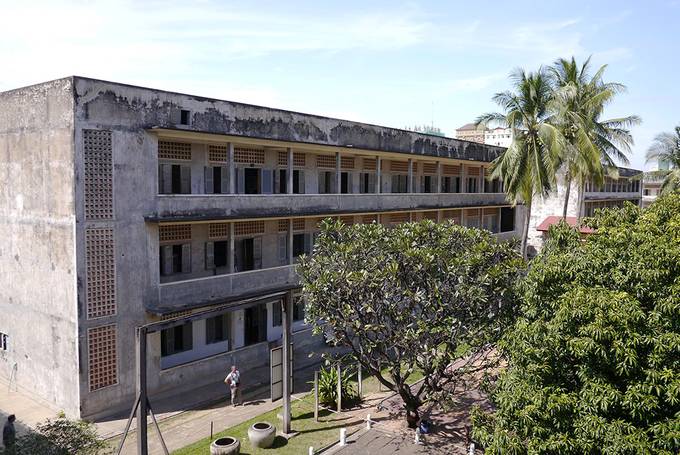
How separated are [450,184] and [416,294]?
77.3 feet

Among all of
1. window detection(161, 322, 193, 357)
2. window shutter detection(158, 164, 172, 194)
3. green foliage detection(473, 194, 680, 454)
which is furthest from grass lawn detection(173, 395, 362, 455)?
window shutter detection(158, 164, 172, 194)

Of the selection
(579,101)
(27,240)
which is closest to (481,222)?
(579,101)

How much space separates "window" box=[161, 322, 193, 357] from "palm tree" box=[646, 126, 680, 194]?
29.5 metres

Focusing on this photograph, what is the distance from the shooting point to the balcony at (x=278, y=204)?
19.1 meters

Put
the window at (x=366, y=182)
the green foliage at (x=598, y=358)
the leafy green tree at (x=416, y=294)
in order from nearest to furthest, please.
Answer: the green foliage at (x=598, y=358), the leafy green tree at (x=416, y=294), the window at (x=366, y=182)

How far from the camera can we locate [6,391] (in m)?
19.1

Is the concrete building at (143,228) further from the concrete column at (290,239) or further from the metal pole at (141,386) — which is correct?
the metal pole at (141,386)

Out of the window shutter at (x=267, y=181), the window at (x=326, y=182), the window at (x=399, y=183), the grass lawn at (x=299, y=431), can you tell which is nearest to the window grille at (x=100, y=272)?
the grass lawn at (x=299, y=431)

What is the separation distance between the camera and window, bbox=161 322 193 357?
2000 centimetres

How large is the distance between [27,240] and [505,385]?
1617cm

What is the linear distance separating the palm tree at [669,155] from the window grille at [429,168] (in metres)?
13.8

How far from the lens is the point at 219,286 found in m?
20.3

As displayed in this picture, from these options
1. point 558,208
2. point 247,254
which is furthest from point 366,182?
point 558,208

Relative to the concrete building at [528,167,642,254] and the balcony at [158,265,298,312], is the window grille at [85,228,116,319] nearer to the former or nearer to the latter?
the balcony at [158,265,298,312]
